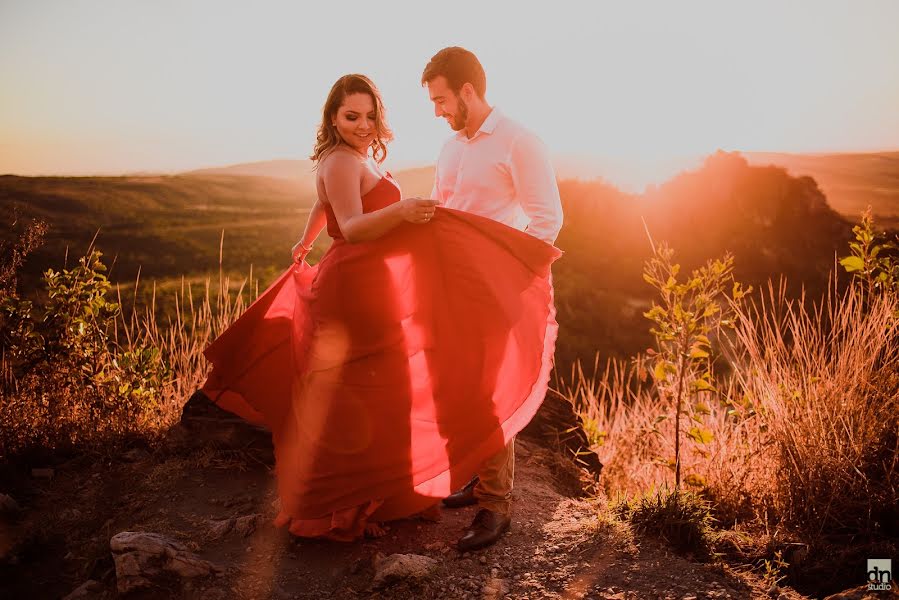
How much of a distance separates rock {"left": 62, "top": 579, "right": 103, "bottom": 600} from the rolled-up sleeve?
2.81 metres

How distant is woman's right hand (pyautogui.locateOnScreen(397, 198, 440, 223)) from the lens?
2688 mm

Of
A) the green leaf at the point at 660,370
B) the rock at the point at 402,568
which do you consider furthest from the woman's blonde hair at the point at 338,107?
the green leaf at the point at 660,370

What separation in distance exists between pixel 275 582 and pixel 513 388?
1.51 m

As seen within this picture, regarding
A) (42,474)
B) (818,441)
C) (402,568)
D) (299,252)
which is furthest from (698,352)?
(42,474)

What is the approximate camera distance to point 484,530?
3.06 meters

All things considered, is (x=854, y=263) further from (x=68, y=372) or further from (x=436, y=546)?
(x=68, y=372)

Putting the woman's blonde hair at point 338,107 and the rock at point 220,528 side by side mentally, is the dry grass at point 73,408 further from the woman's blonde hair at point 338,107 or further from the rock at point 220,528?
the woman's blonde hair at point 338,107

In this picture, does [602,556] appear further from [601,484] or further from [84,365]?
[84,365]

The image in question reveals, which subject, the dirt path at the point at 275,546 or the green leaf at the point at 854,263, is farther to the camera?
the green leaf at the point at 854,263

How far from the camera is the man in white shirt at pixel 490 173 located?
121 inches

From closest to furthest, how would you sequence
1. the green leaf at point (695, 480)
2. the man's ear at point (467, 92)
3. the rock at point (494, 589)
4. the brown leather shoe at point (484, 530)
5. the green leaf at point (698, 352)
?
the rock at point (494, 589) → the brown leather shoe at point (484, 530) → the man's ear at point (467, 92) → the green leaf at point (698, 352) → the green leaf at point (695, 480)

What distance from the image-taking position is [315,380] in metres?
3.01

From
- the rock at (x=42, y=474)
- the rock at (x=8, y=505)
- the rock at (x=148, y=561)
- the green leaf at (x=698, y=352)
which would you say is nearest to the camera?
the rock at (x=148, y=561)

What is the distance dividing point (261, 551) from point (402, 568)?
86 centimetres
